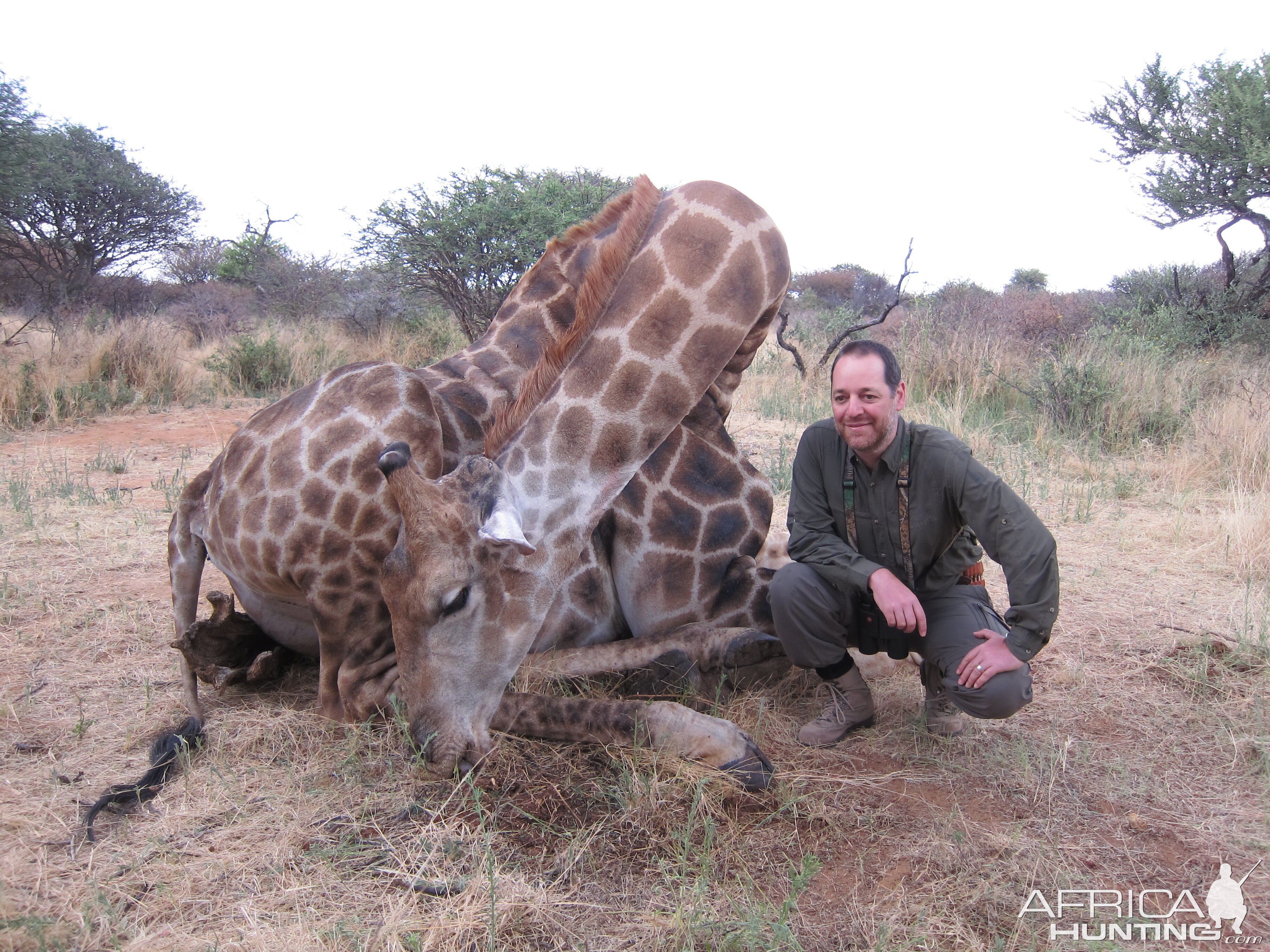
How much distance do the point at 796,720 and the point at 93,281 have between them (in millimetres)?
20285

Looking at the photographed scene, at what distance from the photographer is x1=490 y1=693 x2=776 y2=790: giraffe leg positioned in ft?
8.66

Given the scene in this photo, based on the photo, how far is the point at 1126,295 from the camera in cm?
1398

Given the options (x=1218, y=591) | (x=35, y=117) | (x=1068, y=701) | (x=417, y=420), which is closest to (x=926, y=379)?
(x=1218, y=591)

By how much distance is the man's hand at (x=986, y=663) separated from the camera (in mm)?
2570

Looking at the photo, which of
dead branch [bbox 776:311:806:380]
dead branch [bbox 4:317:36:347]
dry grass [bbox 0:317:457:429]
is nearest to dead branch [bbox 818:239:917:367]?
dead branch [bbox 776:311:806:380]

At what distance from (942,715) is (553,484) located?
1.53 meters

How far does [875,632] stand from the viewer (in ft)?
9.90

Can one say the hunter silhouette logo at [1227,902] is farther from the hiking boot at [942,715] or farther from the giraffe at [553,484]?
the giraffe at [553,484]

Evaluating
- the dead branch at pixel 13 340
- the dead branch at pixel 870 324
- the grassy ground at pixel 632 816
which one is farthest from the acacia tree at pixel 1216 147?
the dead branch at pixel 13 340

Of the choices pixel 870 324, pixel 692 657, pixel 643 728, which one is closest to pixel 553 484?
pixel 643 728

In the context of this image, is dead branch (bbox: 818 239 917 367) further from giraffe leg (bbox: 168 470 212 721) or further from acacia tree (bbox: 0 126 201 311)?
acacia tree (bbox: 0 126 201 311)

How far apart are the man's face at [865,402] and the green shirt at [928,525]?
0.08 metres

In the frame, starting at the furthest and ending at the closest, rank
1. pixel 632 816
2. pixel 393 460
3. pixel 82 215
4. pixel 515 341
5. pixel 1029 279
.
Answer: pixel 1029 279 → pixel 82 215 → pixel 515 341 → pixel 393 460 → pixel 632 816

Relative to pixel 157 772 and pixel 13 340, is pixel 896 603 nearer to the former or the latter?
pixel 157 772
